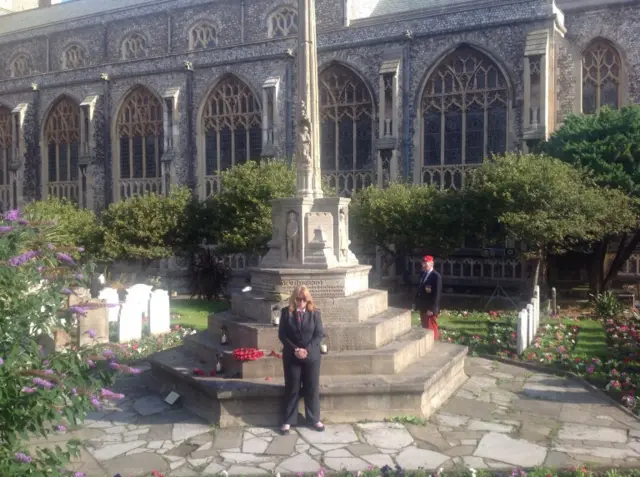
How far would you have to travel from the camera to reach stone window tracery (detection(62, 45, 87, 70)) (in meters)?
32.6

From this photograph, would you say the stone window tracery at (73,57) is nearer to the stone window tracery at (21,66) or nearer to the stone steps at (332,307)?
the stone window tracery at (21,66)

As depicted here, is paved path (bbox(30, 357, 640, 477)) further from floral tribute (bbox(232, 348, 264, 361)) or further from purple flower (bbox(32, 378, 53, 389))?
purple flower (bbox(32, 378, 53, 389))

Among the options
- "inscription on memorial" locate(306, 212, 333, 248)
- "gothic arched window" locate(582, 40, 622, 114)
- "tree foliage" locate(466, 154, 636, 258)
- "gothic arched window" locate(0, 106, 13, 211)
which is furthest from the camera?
"gothic arched window" locate(0, 106, 13, 211)

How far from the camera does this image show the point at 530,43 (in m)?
19.6

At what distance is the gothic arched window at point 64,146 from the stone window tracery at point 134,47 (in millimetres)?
4103

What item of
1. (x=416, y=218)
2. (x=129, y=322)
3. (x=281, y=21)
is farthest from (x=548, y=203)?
(x=281, y=21)

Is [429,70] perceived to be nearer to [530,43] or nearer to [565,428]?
[530,43]

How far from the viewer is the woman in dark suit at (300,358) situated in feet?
21.8

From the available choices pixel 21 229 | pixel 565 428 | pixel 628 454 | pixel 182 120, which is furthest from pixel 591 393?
pixel 182 120

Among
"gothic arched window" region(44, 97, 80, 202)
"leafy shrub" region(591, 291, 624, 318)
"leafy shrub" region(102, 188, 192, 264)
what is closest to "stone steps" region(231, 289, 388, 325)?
"leafy shrub" region(591, 291, 624, 318)

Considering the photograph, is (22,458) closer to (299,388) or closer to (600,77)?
(299,388)

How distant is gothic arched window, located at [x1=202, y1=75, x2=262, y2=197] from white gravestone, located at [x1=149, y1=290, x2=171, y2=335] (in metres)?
12.6

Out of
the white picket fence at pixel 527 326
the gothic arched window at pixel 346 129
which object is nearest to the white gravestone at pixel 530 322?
the white picket fence at pixel 527 326

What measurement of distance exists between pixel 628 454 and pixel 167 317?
9538mm
